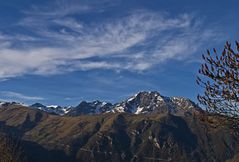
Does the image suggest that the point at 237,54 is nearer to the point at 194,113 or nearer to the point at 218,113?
the point at 218,113

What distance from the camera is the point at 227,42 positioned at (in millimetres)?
23203

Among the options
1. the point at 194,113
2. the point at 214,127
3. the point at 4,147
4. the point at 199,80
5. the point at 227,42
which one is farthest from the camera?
the point at 4,147

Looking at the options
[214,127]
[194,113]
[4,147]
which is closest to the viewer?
[214,127]

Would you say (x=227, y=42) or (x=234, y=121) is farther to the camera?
(x=234, y=121)

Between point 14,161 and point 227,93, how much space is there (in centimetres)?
4417

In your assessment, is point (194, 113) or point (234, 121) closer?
point (234, 121)

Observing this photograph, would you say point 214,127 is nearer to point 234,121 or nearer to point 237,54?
point 234,121

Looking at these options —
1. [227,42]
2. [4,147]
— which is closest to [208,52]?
[227,42]

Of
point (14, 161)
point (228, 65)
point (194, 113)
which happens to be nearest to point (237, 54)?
point (228, 65)

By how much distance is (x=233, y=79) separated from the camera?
24.0 m

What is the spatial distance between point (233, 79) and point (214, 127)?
161 inches

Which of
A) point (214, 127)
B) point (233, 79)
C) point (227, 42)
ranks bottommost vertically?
point (214, 127)

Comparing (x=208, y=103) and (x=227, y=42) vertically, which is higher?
(x=227, y=42)

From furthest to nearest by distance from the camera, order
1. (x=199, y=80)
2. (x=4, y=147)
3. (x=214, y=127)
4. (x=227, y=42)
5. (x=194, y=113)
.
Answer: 1. (x=4, y=147)
2. (x=194, y=113)
3. (x=214, y=127)
4. (x=199, y=80)
5. (x=227, y=42)
